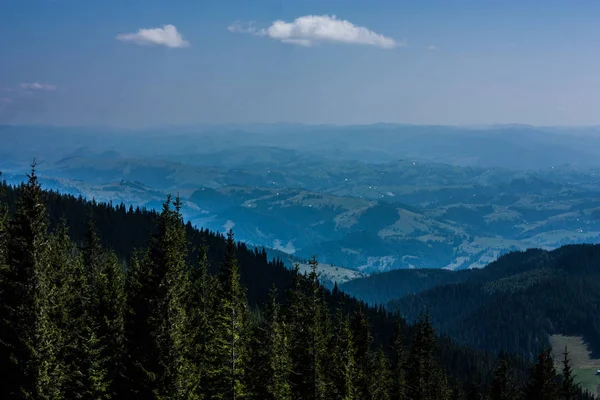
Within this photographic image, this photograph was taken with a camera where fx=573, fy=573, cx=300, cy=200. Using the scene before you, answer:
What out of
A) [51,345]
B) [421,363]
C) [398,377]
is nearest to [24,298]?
[51,345]

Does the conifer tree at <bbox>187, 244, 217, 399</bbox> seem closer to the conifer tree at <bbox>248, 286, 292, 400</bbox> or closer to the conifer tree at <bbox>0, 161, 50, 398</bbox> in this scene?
the conifer tree at <bbox>248, 286, 292, 400</bbox>

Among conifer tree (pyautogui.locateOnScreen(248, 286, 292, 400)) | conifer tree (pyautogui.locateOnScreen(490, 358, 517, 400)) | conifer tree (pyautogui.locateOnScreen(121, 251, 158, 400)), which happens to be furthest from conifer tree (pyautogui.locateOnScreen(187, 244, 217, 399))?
conifer tree (pyautogui.locateOnScreen(490, 358, 517, 400))

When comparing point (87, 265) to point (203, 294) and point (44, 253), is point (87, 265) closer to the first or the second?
point (203, 294)

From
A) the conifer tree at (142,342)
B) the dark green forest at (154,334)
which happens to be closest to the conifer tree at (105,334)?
the dark green forest at (154,334)

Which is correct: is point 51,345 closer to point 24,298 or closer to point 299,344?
point 24,298

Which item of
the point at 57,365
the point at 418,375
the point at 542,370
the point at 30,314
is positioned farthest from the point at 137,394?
the point at 542,370

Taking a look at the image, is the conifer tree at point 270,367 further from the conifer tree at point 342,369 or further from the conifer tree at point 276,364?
the conifer tree at point 342,369

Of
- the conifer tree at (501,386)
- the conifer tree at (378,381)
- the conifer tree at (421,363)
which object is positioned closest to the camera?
the conifer tree at (378,381)

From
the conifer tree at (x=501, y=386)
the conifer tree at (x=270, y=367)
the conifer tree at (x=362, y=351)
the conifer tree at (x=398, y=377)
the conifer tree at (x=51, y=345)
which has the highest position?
the conifer tree at (x=51, y=345)
